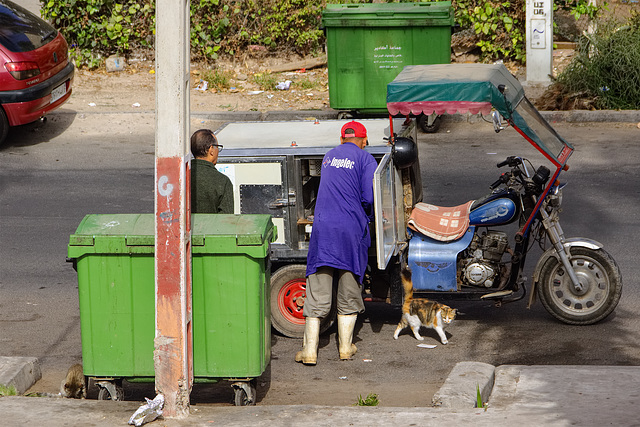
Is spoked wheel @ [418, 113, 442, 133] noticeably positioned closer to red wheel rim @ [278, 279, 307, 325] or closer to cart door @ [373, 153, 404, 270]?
cart door @ [373, 153, 404, 270]

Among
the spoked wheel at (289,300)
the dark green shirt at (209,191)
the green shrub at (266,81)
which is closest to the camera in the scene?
the dark green shirt at (209,191)

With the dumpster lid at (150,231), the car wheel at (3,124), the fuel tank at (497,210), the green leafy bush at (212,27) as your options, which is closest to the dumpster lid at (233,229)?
the dumpster lid at (150,231)

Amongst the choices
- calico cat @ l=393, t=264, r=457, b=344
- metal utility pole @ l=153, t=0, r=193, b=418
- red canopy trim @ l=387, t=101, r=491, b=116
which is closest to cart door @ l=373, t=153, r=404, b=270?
calico cat @ l=393, t=264, r=457, b=344

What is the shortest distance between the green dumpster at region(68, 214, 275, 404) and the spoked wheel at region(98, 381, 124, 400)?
10cm

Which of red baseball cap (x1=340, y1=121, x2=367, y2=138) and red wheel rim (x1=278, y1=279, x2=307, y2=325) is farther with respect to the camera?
red wheel rim (x1=278, y1=279, x2=307, y2=325)

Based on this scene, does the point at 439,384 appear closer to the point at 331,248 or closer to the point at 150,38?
the point at 331,248

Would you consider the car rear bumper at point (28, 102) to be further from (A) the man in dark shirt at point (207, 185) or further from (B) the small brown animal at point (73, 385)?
(B) the small brown animal at point (73, 385)

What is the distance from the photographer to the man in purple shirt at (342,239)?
6.30m

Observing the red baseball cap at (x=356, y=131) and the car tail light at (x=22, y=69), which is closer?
the red baseball cap at (x=356, y=131)

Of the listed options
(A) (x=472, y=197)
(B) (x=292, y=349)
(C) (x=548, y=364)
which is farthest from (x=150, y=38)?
(C) (x=548, y=364)

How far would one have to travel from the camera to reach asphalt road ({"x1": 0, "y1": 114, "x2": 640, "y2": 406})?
623 centimetres

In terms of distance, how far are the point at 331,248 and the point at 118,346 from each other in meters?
1.71

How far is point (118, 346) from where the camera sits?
5262mm

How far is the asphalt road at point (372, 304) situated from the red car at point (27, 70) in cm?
53
